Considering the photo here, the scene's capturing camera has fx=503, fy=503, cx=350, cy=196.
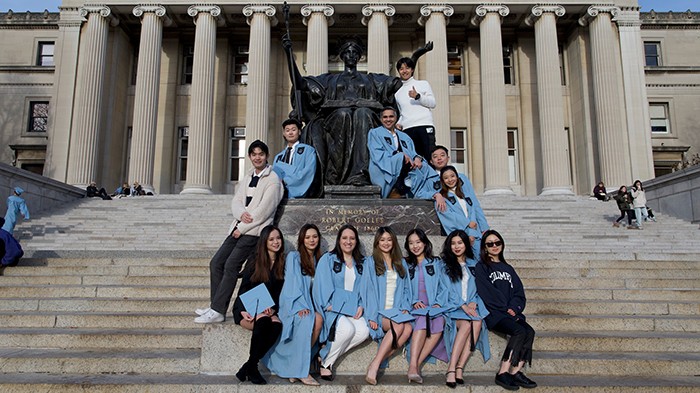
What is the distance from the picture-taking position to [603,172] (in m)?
25.1

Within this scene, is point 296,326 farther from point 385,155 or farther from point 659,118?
point 659,118

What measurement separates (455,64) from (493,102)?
5.70 metres

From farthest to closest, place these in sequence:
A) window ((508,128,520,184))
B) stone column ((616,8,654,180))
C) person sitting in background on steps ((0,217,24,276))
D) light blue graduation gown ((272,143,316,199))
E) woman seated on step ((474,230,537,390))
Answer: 1. window ((508,128,520,184))
2. stone column ((616,8,654,180))
3. person sitting in background on steps ((0,217,24,276))
4. light blue graduation gown ((272,143,316,199))
5. woman seated on step ((474,230,537,390))

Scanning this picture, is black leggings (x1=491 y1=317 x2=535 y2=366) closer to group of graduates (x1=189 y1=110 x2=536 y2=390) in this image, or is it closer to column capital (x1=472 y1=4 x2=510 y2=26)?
group of graduates (x1=189 y1=110 x2=536 y2=390)

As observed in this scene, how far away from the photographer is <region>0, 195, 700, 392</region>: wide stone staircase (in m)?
4.60

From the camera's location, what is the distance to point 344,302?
4.68m

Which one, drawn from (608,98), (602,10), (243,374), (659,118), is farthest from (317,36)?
(243,374)

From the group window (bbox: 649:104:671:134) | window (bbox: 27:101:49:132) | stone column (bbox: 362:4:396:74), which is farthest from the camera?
window (bbox: 27:101:49:132)

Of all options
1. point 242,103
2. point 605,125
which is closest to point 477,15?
point 605,125

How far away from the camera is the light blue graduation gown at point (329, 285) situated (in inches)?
182

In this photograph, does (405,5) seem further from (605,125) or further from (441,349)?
(441,349)

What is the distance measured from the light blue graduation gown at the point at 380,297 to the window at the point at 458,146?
80.6ft

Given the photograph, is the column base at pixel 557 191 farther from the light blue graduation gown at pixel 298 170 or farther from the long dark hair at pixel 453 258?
the long dark hair at pixel 453 258

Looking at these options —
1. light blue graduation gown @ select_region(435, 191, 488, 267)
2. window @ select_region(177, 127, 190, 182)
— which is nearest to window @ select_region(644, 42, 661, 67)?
window @ select_region(177, 127, 190, 182)
